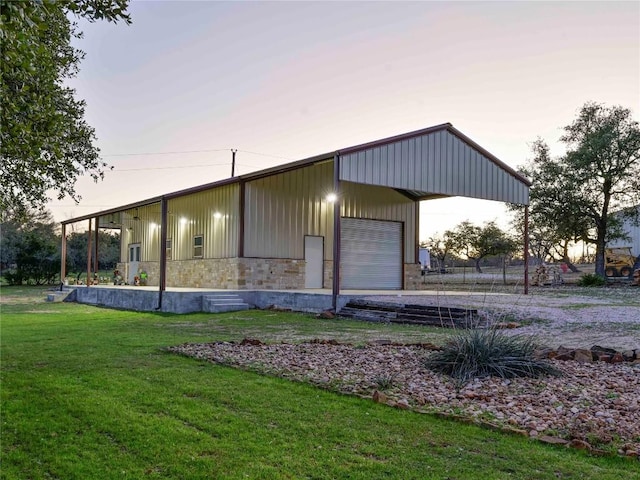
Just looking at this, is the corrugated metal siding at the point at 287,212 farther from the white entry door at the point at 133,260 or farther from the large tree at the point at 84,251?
Result: the large tree at the point at 84,251

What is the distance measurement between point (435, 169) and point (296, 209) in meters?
5.34

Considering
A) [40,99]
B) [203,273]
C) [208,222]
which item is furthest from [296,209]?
[40,99]

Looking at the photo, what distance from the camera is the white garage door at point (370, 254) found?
20.3m

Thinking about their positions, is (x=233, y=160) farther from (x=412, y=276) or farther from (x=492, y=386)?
(x=492, y=386)

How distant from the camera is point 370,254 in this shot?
20906 mm

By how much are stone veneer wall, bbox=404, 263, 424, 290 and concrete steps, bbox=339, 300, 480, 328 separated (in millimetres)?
7083

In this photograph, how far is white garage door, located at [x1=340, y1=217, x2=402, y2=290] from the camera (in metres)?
20.3

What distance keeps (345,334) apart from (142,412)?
5986mm

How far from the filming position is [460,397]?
5.11 meters

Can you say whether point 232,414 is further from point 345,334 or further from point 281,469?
point 345,334

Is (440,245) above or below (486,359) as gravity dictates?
above

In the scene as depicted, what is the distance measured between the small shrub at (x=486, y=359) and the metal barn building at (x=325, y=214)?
7.94 metres

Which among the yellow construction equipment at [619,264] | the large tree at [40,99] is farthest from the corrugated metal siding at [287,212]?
the yellow construction equipment at [619,264]

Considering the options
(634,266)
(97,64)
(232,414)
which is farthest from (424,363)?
(634,266)
